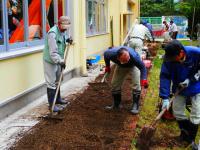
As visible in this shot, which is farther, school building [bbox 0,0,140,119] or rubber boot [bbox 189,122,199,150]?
school building [bbox 0,0,140,119]

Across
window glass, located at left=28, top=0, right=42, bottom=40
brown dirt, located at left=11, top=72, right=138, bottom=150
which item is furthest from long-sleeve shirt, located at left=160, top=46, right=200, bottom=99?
window glass, located at left=28, top=0, right=42, bottom=40

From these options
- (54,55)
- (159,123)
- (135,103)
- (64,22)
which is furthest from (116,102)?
(64,22)

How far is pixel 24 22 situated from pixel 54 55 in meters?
1.49

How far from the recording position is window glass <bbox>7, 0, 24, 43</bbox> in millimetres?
7891

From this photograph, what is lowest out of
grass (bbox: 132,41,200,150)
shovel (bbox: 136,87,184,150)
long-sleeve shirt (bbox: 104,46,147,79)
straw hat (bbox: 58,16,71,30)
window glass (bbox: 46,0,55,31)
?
grass (bbox: 132,41,200,150)

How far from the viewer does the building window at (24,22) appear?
751 cm

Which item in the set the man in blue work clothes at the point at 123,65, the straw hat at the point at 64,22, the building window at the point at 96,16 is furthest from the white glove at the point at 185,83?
the building window at the point at 96,16

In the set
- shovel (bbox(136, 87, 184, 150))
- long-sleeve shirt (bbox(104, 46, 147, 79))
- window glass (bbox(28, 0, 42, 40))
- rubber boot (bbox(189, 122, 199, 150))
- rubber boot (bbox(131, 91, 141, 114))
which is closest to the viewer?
shovel (bbox(136, 87, 184, 150))

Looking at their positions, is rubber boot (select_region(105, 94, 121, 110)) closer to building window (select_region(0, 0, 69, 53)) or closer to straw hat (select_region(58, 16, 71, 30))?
straw hat (select_region(58, 16, 71, 30))

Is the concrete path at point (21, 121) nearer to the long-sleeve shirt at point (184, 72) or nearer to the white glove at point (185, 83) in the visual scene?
the long-sleeve shirt at point (184, 72)

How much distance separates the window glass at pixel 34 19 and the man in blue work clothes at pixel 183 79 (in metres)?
4.09

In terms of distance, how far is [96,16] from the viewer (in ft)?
60.7

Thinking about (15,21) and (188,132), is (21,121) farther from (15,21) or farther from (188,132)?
(188,132)

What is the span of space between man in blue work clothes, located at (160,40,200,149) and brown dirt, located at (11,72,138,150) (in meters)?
0.87
